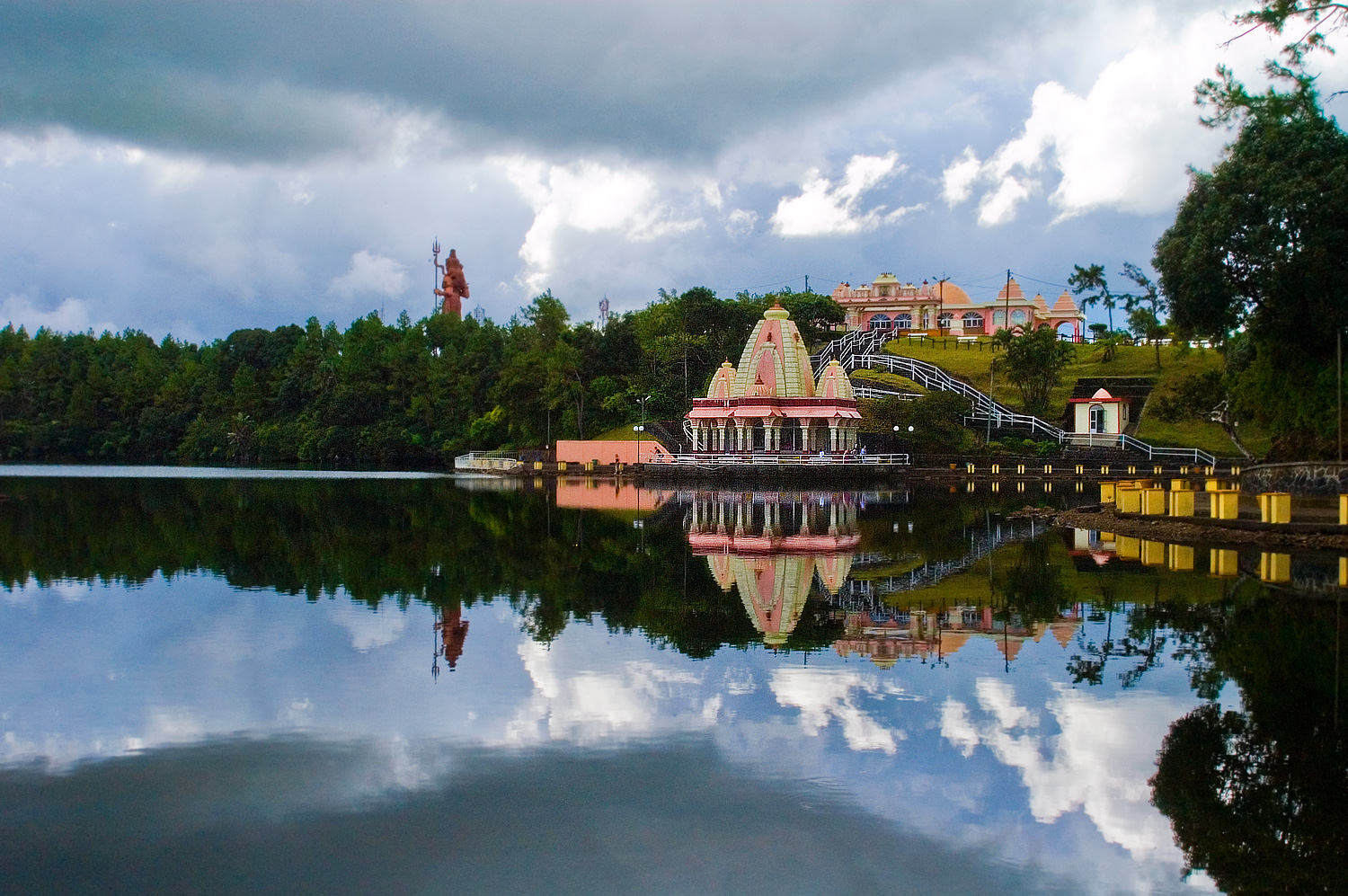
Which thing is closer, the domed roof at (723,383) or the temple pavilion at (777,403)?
the temple pavilion at (777,403)

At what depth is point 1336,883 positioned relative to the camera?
678cm

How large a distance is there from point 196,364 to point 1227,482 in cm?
8533

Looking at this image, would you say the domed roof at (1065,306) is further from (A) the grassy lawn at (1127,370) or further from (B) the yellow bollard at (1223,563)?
(B) the yellow bollard at (1223,563)

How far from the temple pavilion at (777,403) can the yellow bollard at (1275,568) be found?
29.6m

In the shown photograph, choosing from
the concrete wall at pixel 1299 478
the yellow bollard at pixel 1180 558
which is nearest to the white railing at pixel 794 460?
the concrete wall at pixel 1299 478

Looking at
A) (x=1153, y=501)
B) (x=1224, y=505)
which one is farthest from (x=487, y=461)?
(x=1224, y=505)

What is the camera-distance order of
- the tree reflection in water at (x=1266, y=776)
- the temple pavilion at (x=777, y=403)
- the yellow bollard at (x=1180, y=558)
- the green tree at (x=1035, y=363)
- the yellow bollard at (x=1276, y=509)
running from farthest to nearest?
the green tree at (x=1035, y=363) < the temple pavilion at (x=777, y=403) < the yellow bollard at (x=1276, y=509) < the yellow bollard at (x=1180, y=558) < the tree reflection in water at (x=1266, y=776)

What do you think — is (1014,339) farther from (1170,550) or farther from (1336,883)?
(1336,883)

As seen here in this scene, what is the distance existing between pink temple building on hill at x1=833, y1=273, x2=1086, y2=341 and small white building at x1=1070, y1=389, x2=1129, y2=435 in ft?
104

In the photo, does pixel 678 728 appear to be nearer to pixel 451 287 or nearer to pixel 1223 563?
pixel 1223 563

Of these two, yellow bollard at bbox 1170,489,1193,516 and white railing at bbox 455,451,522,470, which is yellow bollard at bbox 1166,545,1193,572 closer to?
yellow bollard at bbox 1170,489,1193,516

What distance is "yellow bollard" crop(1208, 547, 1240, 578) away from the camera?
1777 centimetres

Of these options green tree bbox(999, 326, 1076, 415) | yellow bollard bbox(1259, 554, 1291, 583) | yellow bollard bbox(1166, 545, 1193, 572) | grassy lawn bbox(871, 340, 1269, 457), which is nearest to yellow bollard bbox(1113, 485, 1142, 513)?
yellow bollard bbox(1166, 545, 1193, 572)

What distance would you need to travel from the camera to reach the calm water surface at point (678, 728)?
23.9 feet
